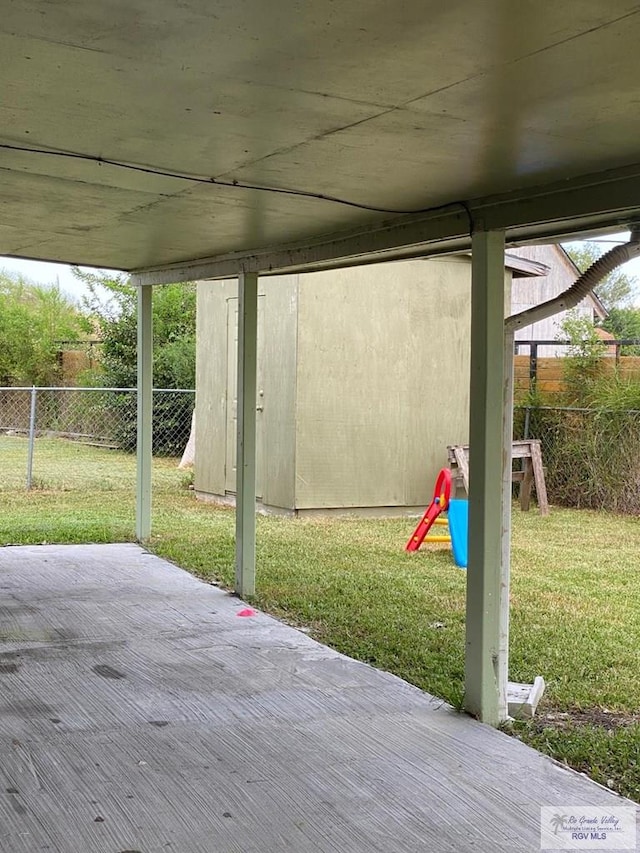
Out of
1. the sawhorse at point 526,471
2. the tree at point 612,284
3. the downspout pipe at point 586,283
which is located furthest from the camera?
the tree at point 612,284

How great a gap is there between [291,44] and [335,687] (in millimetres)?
3051

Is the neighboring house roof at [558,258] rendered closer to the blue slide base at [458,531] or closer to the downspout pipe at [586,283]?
the blue slide base at [458,531]

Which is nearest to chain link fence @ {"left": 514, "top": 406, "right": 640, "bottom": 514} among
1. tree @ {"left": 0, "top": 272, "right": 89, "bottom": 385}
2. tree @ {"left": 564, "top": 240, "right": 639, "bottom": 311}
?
tree @ {"left": 0, "top": 272, "right": 89, "bottom": 385}

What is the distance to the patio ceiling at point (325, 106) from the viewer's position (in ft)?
7.36

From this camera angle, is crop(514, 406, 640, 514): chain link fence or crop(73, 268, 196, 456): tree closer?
crop(514, 406, 640, 514): chain link fence

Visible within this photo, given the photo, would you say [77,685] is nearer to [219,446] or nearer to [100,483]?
[219,446]

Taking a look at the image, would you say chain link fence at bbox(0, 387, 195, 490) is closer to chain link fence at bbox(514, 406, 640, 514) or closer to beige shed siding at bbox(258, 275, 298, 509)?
beige shed siding at bbox(258, 275, 298, 509)

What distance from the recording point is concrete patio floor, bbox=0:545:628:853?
3.03m

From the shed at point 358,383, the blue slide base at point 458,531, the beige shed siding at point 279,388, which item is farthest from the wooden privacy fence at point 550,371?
the blue slide base at point 458,531

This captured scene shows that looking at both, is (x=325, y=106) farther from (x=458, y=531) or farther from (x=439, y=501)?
(x=439, y=501)

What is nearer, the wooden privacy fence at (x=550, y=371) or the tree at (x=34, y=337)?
the wooden privacy fence at (x=550, y=371)

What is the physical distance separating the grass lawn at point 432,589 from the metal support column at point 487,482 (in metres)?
0.24

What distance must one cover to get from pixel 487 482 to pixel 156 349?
1378 centimetres

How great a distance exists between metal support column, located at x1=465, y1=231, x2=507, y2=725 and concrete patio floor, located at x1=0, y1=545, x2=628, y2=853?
21cm
